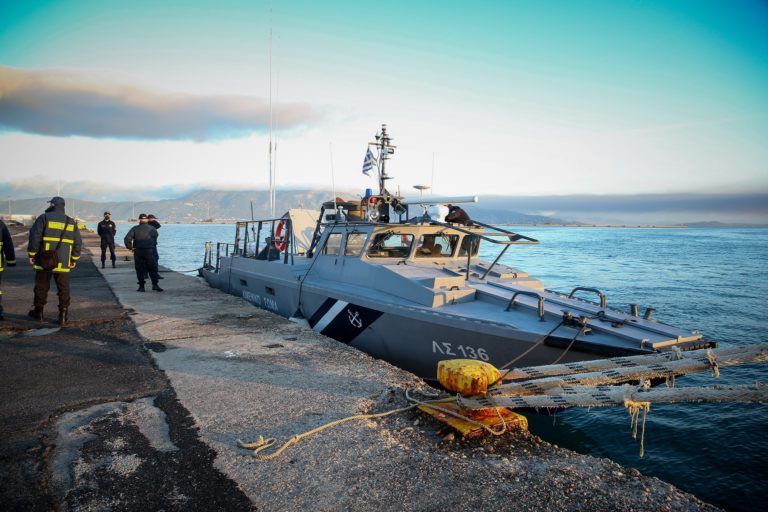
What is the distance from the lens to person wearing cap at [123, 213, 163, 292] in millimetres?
9719

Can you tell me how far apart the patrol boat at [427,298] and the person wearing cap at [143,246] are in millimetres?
2607

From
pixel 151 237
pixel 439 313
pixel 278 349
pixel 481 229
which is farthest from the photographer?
pixel 151 237

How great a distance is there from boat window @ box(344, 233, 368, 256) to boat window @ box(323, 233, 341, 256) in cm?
24

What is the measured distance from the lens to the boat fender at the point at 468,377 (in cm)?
337

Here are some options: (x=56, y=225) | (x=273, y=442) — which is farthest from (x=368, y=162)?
(x=273, y=442)

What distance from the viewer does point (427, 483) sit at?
8.95 ft

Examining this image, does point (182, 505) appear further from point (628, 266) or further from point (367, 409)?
point (628, 266)

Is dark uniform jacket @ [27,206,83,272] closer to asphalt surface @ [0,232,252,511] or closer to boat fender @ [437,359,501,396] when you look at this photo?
asphalt surface @ [0,232,252,511]

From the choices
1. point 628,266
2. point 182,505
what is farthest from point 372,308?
point 628,266

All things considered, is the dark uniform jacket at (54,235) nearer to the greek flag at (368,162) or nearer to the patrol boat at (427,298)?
the patrol boat at (427,298)

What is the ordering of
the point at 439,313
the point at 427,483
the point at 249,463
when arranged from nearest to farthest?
the point at 427,483 → the point at 249,463 → the point at 439,313

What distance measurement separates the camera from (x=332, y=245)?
770cm

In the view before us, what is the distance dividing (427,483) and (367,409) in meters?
1.18

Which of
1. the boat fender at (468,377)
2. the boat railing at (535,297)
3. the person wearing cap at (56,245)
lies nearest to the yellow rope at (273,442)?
the boat fender at (468,377)
